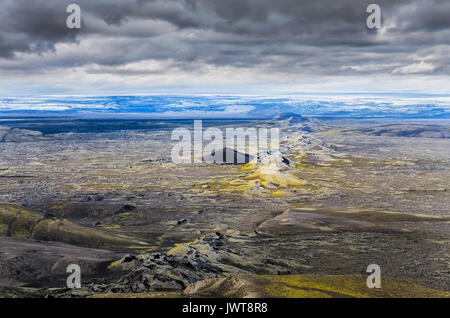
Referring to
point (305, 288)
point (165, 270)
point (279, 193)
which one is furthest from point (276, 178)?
point (305, 288)

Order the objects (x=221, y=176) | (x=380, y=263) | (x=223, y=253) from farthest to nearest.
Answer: (x=221, y=176)
(x=223, y=253)
(x=380, y=263)

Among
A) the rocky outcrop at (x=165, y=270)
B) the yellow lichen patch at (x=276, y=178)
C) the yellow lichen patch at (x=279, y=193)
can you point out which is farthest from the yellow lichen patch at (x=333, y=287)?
the yellow lichen patch at (x=276, y=178)

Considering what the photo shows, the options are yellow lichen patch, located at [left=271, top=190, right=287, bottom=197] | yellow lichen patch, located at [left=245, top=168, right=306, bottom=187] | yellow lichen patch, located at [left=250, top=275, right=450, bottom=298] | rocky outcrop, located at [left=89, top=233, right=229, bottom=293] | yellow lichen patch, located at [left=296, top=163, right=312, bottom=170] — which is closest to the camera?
yellow lichen patch, located at [left=250, top=275, right=450, bottom=298]

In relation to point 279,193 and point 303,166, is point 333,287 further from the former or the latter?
point 303,166

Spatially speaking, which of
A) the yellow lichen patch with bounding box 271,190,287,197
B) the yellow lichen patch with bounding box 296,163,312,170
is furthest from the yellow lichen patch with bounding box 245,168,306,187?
the yellow lichen patch with bounding box 296,163,312,170

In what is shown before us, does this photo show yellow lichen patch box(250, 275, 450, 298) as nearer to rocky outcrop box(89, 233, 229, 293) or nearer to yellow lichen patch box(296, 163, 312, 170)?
rocky outcrop box(89, 233, 229, 293)

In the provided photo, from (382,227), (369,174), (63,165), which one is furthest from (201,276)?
(63,165)

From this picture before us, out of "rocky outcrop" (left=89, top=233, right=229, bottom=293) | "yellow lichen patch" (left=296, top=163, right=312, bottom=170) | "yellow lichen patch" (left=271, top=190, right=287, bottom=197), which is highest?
"rocky outcrop" (left=89, top=233, right=229, bottom=293)

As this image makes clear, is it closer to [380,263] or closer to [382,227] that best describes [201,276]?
[380,263]

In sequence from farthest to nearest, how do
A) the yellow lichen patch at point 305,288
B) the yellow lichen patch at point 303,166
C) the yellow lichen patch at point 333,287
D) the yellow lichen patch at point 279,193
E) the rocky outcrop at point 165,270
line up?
the yellow lichen patch at point 303,166 < the yellow lichen patch at point 279,193 < the rocky outcrop at point 165,270 < the yellow lichen patch at point 333,287 < the yellow lichen patch at point 305,288

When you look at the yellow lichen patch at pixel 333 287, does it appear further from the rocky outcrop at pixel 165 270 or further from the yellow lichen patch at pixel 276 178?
the yellow lichen patch at pixel 276 178
